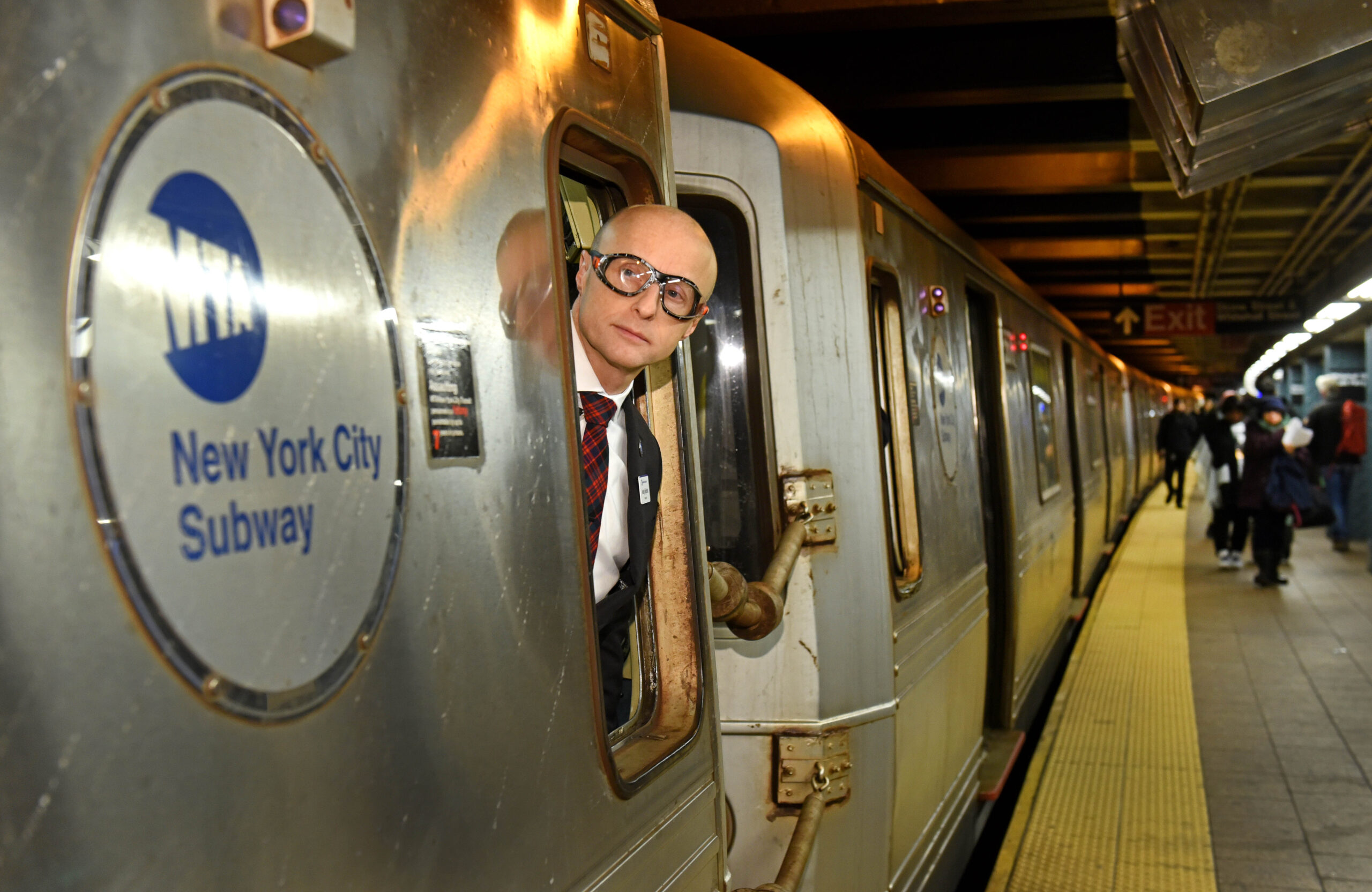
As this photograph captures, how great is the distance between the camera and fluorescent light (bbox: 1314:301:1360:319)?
44.1ft

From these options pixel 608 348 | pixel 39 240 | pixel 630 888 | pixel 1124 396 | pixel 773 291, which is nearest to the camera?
A: pixel 39 240

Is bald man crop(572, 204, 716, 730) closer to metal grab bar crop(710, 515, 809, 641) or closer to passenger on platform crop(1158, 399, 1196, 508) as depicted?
metal grab bar crop(710, 515, 809, 641)

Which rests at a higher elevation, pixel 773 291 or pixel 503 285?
pixel 773 291

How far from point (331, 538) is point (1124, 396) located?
2019cm

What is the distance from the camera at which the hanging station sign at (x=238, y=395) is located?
2.91ft

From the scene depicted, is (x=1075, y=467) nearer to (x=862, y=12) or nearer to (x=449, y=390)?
(x=862, y=12)

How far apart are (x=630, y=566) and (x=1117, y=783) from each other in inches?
179

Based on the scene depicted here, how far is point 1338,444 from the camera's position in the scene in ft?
47.0

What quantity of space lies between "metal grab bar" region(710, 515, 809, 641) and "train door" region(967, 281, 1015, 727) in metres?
2.94

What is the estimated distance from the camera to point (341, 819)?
43.4 inches

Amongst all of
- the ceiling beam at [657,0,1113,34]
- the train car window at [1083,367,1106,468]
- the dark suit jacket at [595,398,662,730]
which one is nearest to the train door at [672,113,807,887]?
the dark suit jacket at [595,398,662,730]

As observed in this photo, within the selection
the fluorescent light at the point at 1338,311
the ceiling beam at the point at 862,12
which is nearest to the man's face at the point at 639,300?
the ceiling beam at the point at 862,12

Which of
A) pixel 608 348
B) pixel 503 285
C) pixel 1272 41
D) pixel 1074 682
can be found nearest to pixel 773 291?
pixel 608 348

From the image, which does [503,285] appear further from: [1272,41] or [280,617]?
[1272,41]
